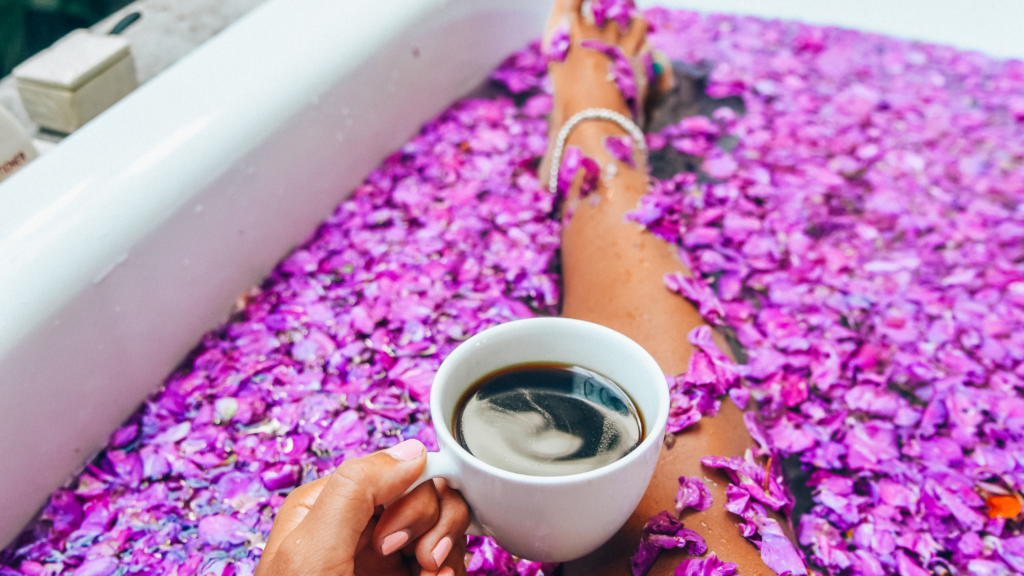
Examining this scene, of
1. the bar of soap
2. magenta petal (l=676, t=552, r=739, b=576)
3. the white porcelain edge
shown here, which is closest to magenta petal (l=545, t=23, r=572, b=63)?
the white porcelain edge

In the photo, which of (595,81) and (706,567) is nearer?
(706,567)

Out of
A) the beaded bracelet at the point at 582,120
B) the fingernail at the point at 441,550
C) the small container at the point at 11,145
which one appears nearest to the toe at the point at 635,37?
the beaded bracelet at the point at 582,120

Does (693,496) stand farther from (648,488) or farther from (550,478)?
(550,478)

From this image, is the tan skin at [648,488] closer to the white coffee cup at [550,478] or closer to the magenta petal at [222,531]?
the white coffee cup at [550,478]

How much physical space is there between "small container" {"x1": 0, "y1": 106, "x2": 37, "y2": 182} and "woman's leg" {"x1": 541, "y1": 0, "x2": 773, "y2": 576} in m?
0.80

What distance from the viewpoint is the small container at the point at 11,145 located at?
→ 35.9 inches

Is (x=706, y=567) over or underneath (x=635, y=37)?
underneath

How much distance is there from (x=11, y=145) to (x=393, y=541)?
848mm

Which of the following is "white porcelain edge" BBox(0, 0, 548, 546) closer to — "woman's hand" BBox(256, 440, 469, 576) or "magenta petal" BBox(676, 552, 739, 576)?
"woman's hand" BBox(256, 440, 469, 576)

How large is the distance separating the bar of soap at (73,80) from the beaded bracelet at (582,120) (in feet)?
2.55

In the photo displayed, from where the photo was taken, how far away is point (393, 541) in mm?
473

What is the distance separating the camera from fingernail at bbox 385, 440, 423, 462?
477 mm

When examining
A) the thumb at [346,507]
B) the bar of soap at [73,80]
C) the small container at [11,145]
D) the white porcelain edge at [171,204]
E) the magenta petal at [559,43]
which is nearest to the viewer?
the thumb at [346,507]

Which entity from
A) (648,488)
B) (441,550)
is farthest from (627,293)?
(441,550)
